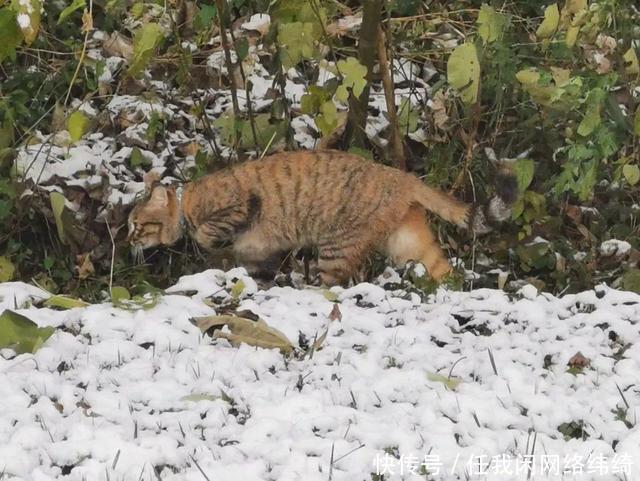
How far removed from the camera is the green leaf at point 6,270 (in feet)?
19.8

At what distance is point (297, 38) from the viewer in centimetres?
558

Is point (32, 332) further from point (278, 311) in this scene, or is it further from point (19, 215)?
point (19, 215)

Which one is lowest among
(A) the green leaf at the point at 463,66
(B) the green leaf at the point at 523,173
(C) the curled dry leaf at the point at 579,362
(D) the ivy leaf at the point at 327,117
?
(C) the curled dry leaf at the point at 579,362

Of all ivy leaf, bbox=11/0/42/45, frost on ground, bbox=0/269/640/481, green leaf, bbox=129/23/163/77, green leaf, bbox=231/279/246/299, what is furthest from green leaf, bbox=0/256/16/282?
ivy leaf, bbox=11/0/42/45

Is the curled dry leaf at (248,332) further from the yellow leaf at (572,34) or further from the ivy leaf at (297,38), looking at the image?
the yellow leaf at (572,34)

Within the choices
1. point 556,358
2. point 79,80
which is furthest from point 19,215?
point 556,358

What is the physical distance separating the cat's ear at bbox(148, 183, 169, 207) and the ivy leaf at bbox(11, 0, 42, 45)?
6.55ft

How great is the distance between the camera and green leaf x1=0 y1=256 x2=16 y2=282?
19.8 feet

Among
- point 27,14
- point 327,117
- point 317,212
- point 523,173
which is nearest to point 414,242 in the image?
point 317,212

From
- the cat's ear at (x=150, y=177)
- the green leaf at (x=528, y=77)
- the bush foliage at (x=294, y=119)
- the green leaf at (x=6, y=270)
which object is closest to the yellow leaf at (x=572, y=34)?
the green leaf at (x=528, y=77)

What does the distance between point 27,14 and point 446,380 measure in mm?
2232

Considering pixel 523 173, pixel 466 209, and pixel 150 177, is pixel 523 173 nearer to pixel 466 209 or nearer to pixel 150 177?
pixel 466 209

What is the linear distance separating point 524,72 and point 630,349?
187 cm

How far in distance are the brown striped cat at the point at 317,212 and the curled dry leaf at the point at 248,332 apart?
5.18ft
